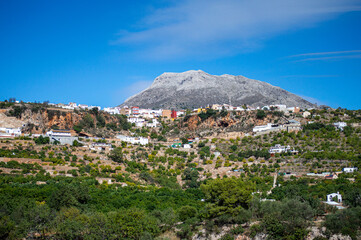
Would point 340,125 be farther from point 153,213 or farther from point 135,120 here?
point 135,120

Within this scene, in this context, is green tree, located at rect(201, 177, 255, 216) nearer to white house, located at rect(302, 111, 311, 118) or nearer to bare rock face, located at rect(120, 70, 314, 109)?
white house, located at rect(302, 111, 311, 118)

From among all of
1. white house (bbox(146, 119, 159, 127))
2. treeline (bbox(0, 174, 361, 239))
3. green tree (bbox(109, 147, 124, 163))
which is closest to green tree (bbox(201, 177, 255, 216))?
treeline (bbox(0, 174, 361, 239))

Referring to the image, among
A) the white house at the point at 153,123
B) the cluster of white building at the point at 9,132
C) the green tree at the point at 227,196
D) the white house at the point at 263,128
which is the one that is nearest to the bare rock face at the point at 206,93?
the white house at the point at 153,123

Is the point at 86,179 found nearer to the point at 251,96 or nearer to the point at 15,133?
the point at 15,133

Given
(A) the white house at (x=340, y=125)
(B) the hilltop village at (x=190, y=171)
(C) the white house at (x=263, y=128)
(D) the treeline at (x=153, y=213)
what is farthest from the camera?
(C) the white house at (x=263, y=128)

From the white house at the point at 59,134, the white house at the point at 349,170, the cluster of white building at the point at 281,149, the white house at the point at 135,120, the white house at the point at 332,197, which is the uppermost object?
the white house at the point at 135,120

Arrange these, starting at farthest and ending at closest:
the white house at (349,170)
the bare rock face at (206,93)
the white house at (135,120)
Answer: the bare rock face at (206,93)
the white house at (135,120)
the white house at (349,170)

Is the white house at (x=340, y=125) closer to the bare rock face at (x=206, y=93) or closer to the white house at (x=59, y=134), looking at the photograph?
the white house at (x=59, y=134)
